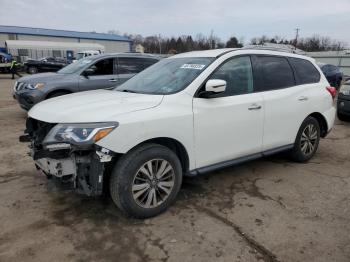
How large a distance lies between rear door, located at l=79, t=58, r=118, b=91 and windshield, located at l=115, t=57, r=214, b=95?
3.77 m

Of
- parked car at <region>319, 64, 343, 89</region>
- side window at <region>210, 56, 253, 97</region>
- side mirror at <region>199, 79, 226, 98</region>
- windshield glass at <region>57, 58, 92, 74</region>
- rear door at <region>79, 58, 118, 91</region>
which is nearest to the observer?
side mirror at <region>199, 79, 226, 98</region>

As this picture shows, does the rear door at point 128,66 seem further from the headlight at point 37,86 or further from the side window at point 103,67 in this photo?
the headlight at point 37,86

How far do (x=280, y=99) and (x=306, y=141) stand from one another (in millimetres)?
1077

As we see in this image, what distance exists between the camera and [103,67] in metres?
8.35

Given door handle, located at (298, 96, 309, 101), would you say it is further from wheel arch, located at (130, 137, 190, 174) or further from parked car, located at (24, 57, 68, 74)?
parked car, located at (24, 57, 68, 74)

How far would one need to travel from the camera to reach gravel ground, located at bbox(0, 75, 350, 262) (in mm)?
2887

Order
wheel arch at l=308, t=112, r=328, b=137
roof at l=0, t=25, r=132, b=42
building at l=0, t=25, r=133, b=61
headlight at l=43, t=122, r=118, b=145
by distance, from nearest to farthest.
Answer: headlight at l=43, t=122, r=118, b=145 → wheel arch at l=308, t=112, r=328, b=137 → building at l=0, t=25, r=133, b=61 → roof at l=0, t=25, r=132, b=42

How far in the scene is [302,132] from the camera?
5.05 metres

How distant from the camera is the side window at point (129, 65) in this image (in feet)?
28.0

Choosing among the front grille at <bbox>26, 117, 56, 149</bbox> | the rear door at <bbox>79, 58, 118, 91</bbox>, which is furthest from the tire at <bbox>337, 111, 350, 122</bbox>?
the front grille at <bbox>26, 117, 56, 149</bbox>

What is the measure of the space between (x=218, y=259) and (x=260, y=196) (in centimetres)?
147

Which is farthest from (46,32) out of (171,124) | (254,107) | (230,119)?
(171,124)

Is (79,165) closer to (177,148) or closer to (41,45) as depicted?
(177,148)

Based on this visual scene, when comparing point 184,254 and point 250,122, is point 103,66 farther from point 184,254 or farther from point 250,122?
point 184,254
